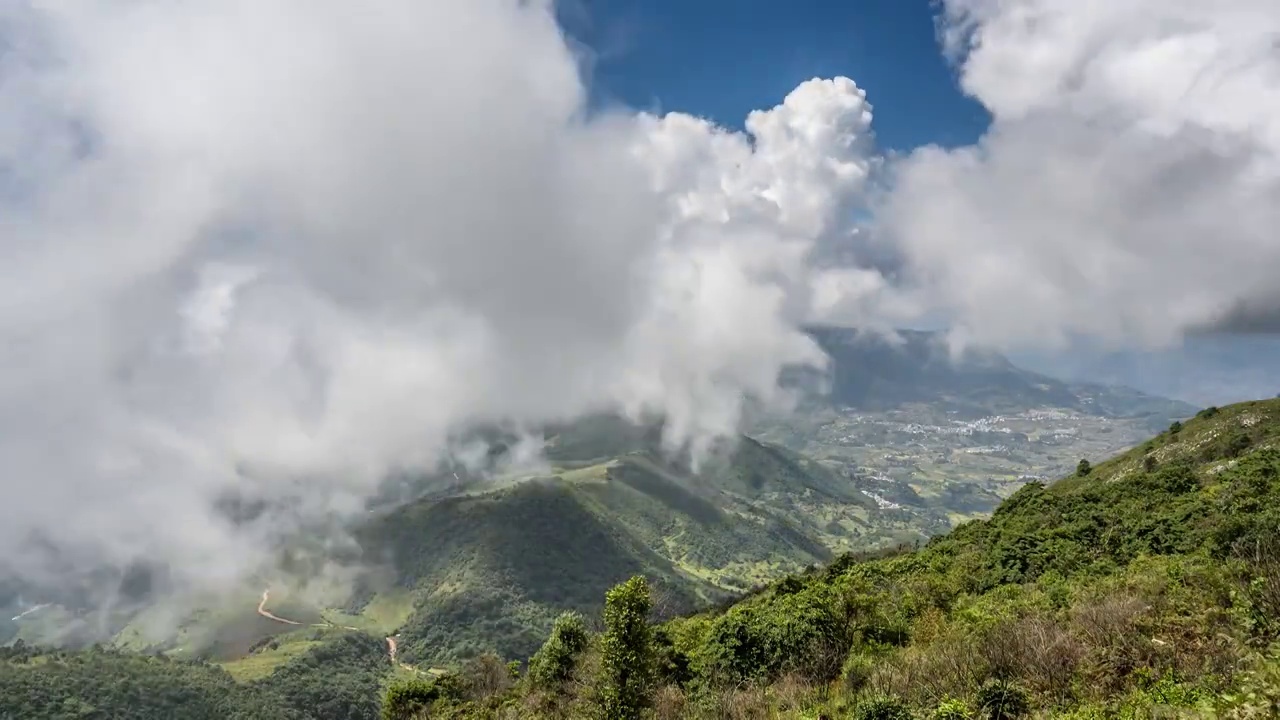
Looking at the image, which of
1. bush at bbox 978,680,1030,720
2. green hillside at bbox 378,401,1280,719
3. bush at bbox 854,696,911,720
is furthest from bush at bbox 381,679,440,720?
bush at bbox 978,680,1030,720

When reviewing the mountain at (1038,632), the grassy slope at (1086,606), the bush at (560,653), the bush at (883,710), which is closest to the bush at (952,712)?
the mountain at (1038,632)

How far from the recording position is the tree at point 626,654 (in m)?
49.8

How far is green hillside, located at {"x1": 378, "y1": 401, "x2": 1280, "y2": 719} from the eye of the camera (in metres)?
21.5

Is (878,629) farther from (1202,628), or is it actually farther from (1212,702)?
(1212,702)

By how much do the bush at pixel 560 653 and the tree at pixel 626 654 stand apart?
99.7ft

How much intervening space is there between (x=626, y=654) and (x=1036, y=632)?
34.1m

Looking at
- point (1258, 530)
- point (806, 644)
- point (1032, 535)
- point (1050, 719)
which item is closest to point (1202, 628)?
point (1050, 719)

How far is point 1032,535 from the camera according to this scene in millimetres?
78750

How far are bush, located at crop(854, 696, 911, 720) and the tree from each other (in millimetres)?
30640

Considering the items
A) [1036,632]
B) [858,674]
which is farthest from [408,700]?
[1036,632]

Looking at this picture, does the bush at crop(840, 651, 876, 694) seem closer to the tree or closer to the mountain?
the mountain

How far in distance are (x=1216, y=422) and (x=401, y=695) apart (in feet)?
559

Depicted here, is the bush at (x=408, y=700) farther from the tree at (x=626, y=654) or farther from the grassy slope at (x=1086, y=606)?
the tree at (x=626, y=654)

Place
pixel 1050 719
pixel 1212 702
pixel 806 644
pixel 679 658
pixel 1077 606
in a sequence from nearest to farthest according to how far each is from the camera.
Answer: pixel 1212 702 → pixel 1050 719 → pixel 1077 606 → pixel 806 644 → pixel 679 658
